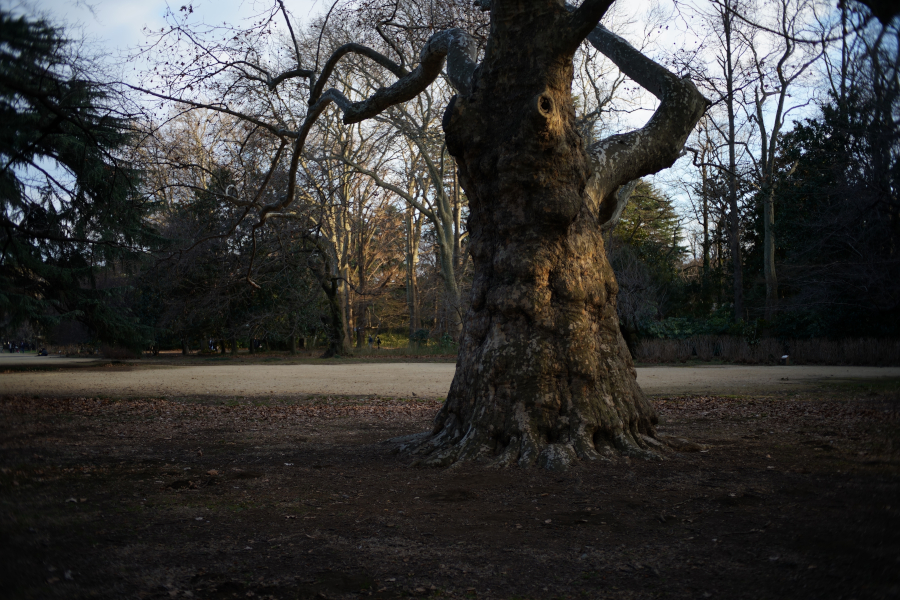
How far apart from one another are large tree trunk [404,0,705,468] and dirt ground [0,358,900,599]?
48cm

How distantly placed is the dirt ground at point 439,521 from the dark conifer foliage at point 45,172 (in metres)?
0.51

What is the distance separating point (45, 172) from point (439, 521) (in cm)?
285

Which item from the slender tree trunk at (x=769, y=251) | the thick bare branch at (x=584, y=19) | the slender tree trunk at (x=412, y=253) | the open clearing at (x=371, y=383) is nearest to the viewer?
the thick bare branch at (x=584, y=19)

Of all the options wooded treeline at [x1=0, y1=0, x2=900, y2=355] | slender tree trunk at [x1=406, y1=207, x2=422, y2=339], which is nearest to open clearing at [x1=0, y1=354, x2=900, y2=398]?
wooded treeline at [x1=0, y1=0, x2=900, y2=355]

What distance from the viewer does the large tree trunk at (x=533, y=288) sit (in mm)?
5680

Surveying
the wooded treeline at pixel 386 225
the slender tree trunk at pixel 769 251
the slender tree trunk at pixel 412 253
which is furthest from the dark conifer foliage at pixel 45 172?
the slender tree trunk at pixel 412 253

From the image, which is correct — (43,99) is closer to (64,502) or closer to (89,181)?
(89,181)

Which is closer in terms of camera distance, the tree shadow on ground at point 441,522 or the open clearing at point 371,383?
the tree shadow on ground at point 441,522

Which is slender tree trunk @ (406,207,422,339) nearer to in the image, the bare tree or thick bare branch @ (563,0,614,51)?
the bare tree

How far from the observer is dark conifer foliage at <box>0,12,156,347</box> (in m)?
2.39

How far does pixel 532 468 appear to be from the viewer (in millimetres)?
5238

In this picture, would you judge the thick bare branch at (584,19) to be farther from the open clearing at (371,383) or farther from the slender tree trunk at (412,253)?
the slender tree trunk at (412,253)

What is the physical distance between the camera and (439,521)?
3955 millimetres

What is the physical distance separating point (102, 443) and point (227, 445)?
1.38m
